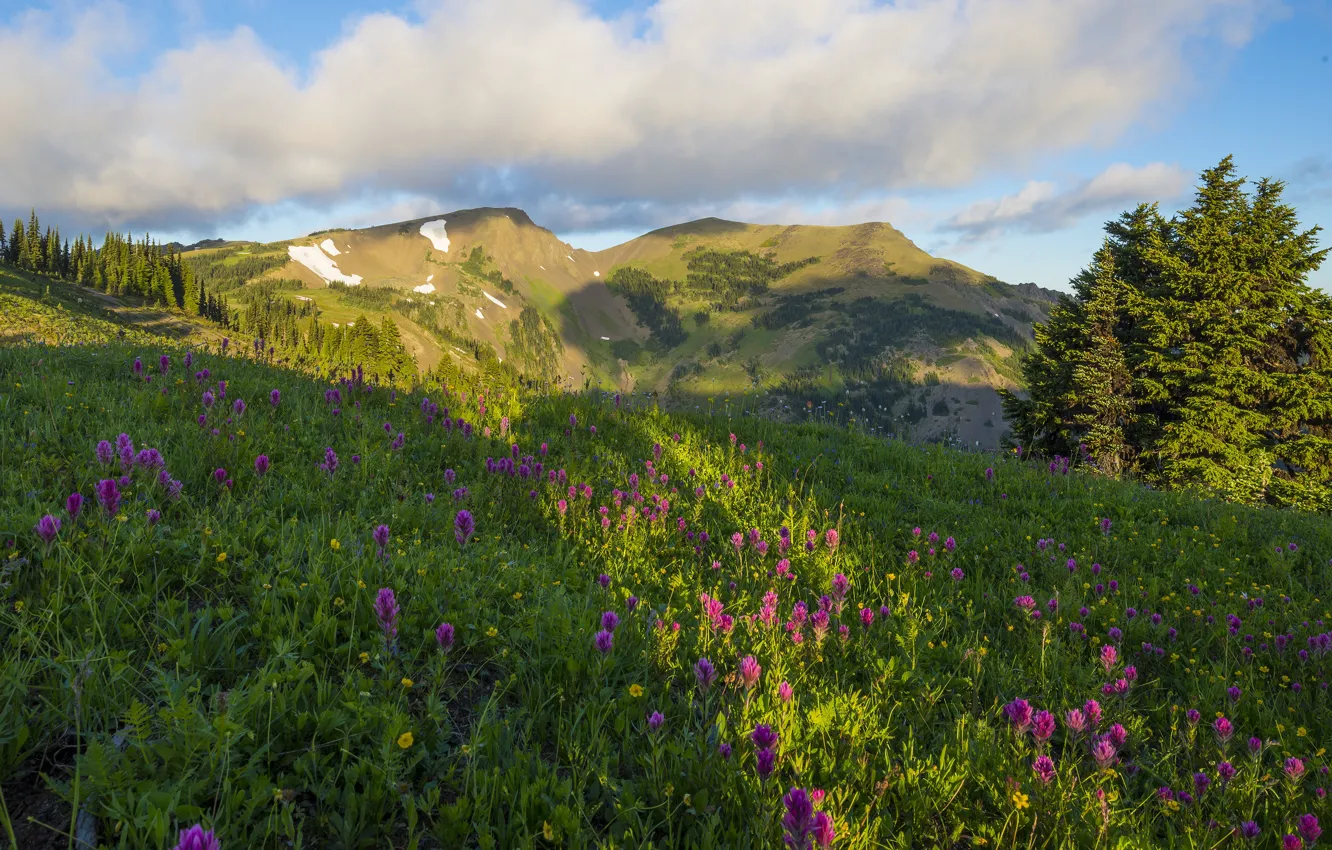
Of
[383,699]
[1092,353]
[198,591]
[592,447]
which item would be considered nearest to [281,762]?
[383,699]

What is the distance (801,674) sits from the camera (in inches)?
142

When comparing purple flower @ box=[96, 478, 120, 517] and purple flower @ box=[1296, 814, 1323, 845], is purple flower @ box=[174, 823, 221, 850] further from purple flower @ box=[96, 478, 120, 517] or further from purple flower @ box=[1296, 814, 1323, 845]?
purple flower @ box=[1296, 814, 1323, 845]

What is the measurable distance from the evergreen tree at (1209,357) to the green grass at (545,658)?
2627 cm

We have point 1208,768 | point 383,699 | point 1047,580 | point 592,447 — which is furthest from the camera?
point 592,447

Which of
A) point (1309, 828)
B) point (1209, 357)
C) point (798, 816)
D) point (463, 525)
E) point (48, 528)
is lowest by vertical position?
point (1309, 828)

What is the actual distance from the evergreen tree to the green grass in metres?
26.3

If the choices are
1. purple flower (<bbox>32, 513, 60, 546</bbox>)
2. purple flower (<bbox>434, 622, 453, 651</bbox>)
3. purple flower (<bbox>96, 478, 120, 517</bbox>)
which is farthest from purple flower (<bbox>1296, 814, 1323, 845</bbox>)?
purple flower (<bbox>96, 478, 120, 517</bbox>)

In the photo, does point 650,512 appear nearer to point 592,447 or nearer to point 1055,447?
point 592,447

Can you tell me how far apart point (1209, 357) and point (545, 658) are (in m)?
37.4

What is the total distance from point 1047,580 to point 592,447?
223 inches

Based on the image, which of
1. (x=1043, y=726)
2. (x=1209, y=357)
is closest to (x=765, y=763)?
(x=1043, y=726)

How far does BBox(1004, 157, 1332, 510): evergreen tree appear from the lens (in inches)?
1065

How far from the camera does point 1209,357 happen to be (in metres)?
28.4

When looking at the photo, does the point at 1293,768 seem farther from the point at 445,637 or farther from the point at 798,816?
the point at 445,637
